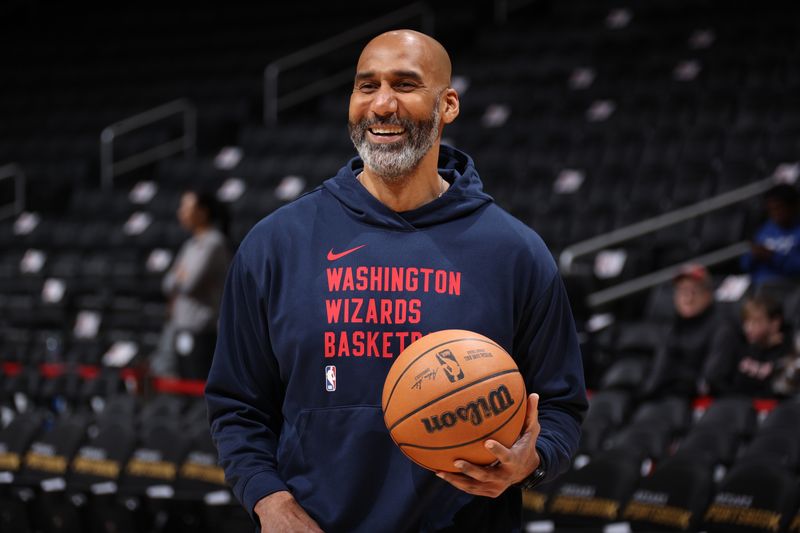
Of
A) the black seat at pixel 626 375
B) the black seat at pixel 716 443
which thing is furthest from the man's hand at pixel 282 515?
the black seat at pixel 626 375

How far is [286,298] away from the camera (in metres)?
2.01

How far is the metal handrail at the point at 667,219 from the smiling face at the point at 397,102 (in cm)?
530

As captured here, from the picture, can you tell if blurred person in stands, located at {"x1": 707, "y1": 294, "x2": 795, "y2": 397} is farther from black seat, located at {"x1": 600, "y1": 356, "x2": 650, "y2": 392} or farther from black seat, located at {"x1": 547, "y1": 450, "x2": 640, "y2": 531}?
black seat, located at {"x1": 547, "y1": 450, "x2": 640, "y2": 531}

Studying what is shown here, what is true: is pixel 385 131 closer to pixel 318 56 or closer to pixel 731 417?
pixel 731 417

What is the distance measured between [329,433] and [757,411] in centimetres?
352

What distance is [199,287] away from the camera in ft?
21.7

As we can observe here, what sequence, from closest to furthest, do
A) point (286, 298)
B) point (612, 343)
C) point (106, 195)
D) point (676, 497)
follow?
point (286, 298)
point (676, 497)
point (612, 343)
point (106, 195)

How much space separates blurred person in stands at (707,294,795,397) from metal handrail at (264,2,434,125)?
24.3ft

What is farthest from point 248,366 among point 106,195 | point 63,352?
point 106,195

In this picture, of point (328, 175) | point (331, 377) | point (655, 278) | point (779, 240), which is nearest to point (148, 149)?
point (328, 175)

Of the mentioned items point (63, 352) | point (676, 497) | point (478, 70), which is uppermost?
point (478, 70)

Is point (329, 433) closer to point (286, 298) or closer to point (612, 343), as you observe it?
point (286, 298)

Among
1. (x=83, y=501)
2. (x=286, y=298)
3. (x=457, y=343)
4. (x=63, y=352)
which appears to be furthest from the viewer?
(x=63, y=352)

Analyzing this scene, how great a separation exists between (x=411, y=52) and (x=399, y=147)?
0.54 ft
